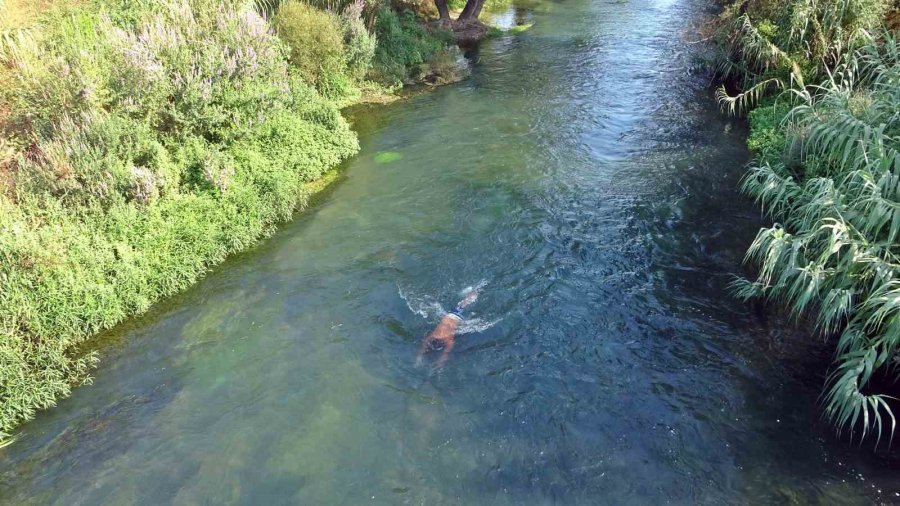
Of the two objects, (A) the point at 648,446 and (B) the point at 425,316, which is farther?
(B) the point at 425,316

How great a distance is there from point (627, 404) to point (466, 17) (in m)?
21.7

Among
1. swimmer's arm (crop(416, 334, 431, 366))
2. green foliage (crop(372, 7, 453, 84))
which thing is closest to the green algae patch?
green foliage (crop(372, 7, 453, 84))

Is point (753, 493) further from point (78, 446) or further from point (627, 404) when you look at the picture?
point (78, 446)

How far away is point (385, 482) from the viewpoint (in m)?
6.64

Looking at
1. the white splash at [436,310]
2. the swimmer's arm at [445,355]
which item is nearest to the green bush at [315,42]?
the white splash at [436,310]

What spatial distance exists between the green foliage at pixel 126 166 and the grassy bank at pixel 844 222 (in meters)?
9.21

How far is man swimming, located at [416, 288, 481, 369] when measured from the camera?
8359 millimetres

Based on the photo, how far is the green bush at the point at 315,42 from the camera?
15562 millimetres

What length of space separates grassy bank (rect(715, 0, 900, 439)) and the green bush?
11489mm

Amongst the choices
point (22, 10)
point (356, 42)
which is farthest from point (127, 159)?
point (356, 42)

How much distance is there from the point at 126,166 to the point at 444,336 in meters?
6.57

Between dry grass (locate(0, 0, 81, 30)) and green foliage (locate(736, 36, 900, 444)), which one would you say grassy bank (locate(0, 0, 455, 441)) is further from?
green foliage (locate(736, 36, 900, 444))

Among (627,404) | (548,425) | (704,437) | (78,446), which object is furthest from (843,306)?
(78,446)

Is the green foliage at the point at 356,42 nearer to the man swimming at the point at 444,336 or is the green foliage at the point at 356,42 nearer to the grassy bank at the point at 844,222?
the man swimming at the point at 444,336
